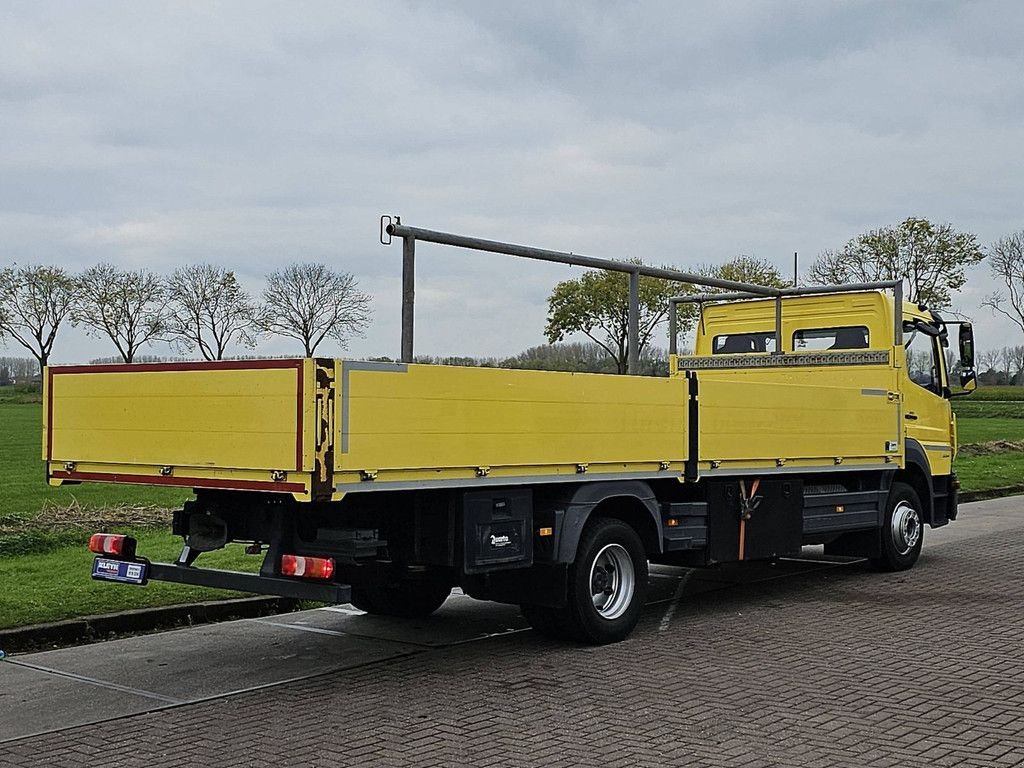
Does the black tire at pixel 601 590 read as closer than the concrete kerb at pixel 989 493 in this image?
Yes

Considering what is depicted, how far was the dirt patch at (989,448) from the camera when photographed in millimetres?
30891

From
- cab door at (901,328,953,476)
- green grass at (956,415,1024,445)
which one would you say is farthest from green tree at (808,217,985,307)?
cab door at (901,328,953,476)

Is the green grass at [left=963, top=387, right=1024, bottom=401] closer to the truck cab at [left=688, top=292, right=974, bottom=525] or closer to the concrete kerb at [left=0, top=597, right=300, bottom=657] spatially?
the truck cab at [left=688, top=292, right=974, bottom=525]

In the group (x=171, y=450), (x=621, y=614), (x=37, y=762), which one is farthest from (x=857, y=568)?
(x=37, y=762)

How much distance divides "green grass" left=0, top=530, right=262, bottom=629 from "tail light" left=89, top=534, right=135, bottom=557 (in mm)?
1167

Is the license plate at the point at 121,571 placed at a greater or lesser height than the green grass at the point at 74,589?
greater

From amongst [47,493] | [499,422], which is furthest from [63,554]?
[47,493]

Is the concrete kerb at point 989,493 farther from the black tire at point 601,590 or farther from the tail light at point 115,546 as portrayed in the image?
the tail light at point 115,546

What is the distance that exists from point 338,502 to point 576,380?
6.04 ft

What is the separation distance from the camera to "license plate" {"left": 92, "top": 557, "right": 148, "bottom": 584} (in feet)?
25.1

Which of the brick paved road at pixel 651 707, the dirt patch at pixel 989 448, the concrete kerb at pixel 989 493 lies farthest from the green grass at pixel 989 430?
the brick paved road at pixel 651 707

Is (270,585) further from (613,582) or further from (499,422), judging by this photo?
(613,582)

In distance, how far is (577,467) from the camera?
827 cm

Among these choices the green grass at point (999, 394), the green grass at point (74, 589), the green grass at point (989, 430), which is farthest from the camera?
the green grass at point (999, 394)
